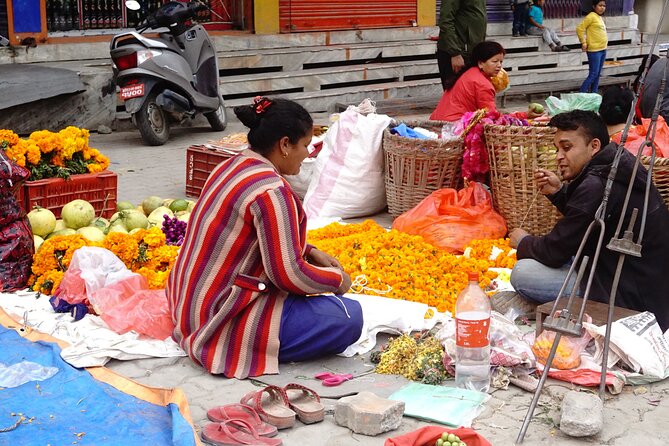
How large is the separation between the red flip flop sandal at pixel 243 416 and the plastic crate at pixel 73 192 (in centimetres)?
300

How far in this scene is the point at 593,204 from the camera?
4.52 meters

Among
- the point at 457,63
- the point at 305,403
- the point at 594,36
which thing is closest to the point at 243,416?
the point at 305,403

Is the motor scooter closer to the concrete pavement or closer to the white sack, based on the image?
the white sack

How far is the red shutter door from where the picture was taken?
13766mm

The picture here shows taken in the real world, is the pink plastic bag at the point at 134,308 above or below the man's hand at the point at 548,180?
below

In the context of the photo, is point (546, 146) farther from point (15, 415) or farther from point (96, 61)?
point (96, 61)

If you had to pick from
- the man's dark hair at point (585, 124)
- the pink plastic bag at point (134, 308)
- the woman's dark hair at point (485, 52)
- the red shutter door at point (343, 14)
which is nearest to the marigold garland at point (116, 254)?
the pink plastic bag at point (134, 308)

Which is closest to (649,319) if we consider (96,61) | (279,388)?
(279,388)

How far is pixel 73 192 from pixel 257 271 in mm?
2733

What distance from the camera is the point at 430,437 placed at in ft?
11.4

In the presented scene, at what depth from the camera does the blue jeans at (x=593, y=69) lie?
14.0 m

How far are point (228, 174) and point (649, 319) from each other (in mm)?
2046

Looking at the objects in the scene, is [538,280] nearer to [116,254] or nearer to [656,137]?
[656,137]

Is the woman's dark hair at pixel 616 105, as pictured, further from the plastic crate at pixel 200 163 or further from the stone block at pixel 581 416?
the plastic crate at pixel 200 163
